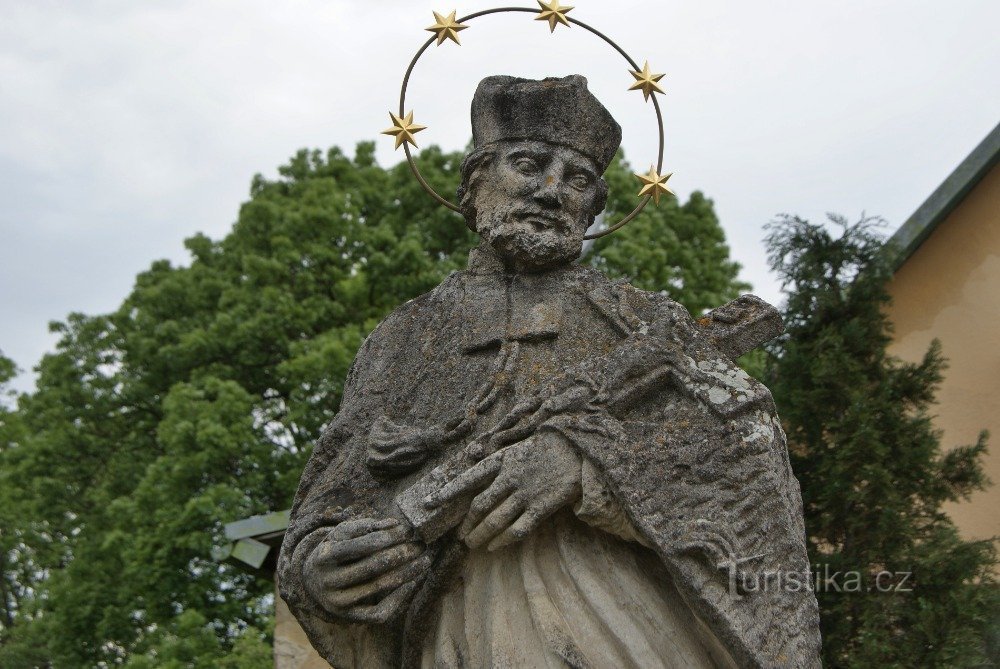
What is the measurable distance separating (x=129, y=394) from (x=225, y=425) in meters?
3.15

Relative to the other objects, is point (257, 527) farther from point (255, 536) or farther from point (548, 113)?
point (548, 113)

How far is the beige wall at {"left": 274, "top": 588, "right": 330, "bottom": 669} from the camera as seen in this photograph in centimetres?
1040

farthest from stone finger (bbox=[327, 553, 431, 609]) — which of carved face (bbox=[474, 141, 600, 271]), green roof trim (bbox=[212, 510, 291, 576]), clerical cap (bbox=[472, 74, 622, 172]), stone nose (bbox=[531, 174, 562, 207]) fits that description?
green roof trim (bbox=[212, 510, 291, 576])

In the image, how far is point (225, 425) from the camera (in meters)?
15.1

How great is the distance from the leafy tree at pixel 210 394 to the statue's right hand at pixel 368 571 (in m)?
9.08

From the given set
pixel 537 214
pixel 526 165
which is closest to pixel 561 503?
pixel 537 214

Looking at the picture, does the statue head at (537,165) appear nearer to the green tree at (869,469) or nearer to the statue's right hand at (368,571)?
the statue's right hand at (368,571)

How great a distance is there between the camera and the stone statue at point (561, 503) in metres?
3.78

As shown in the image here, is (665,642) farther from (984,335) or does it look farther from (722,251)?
Answer: (722,251)

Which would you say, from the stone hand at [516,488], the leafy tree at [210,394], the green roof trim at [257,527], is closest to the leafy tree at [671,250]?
the leafy tree at [210,394]

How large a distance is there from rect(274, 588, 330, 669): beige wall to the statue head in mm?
6493

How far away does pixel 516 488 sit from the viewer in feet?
12.8

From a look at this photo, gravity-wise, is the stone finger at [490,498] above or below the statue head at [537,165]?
below

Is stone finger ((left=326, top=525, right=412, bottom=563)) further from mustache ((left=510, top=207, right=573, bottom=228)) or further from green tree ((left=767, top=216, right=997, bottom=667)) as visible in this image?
green tree ((left=767, top=216, right=997, bottom=667))
